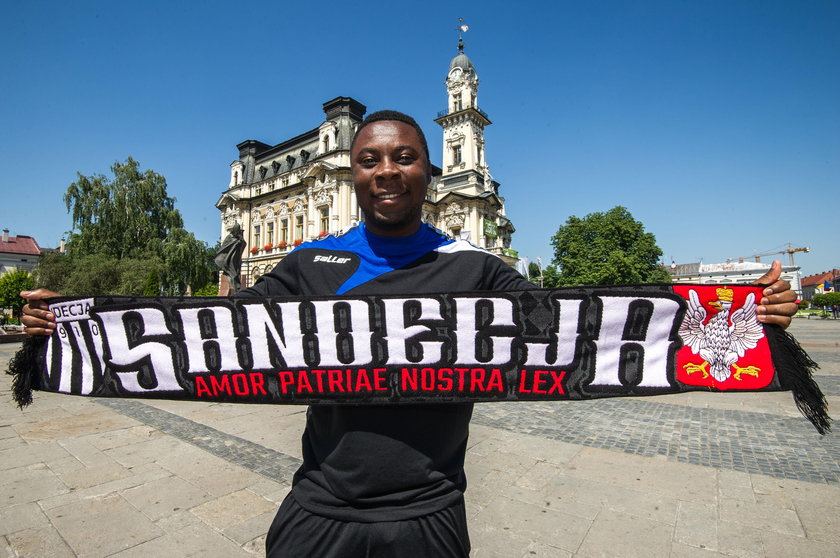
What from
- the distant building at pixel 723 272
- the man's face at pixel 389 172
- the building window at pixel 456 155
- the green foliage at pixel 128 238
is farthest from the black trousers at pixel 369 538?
the distant building at pixel 723 272

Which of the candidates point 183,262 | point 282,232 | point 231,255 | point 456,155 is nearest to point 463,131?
point 456,155

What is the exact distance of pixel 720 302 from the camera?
5.92 ft

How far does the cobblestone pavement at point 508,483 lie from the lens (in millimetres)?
3111

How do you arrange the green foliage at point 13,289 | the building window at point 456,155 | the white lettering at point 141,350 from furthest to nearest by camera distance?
the building window at point 456,155, the green foliage at point 13,289, the white lettering at point 141,350

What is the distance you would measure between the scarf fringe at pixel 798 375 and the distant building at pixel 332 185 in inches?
1360

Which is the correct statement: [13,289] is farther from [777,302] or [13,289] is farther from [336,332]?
[777,302]

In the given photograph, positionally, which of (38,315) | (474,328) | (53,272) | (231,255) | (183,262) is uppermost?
(183,262)

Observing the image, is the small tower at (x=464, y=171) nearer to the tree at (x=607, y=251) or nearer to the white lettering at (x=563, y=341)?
the tree at (x=607, y=251)

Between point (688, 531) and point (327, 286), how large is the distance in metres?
3.44

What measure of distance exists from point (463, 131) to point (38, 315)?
4147 cm

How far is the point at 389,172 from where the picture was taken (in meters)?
1.64

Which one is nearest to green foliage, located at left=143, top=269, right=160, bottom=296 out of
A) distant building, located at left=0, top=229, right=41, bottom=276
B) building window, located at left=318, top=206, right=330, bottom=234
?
building window, located at left=318, top=206, right=330, bottom=234

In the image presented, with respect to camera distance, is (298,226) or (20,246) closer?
(298,226)

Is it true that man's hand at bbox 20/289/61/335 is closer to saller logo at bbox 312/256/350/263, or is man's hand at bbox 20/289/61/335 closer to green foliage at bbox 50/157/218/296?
saller logo at bbox 312/256/350/263
